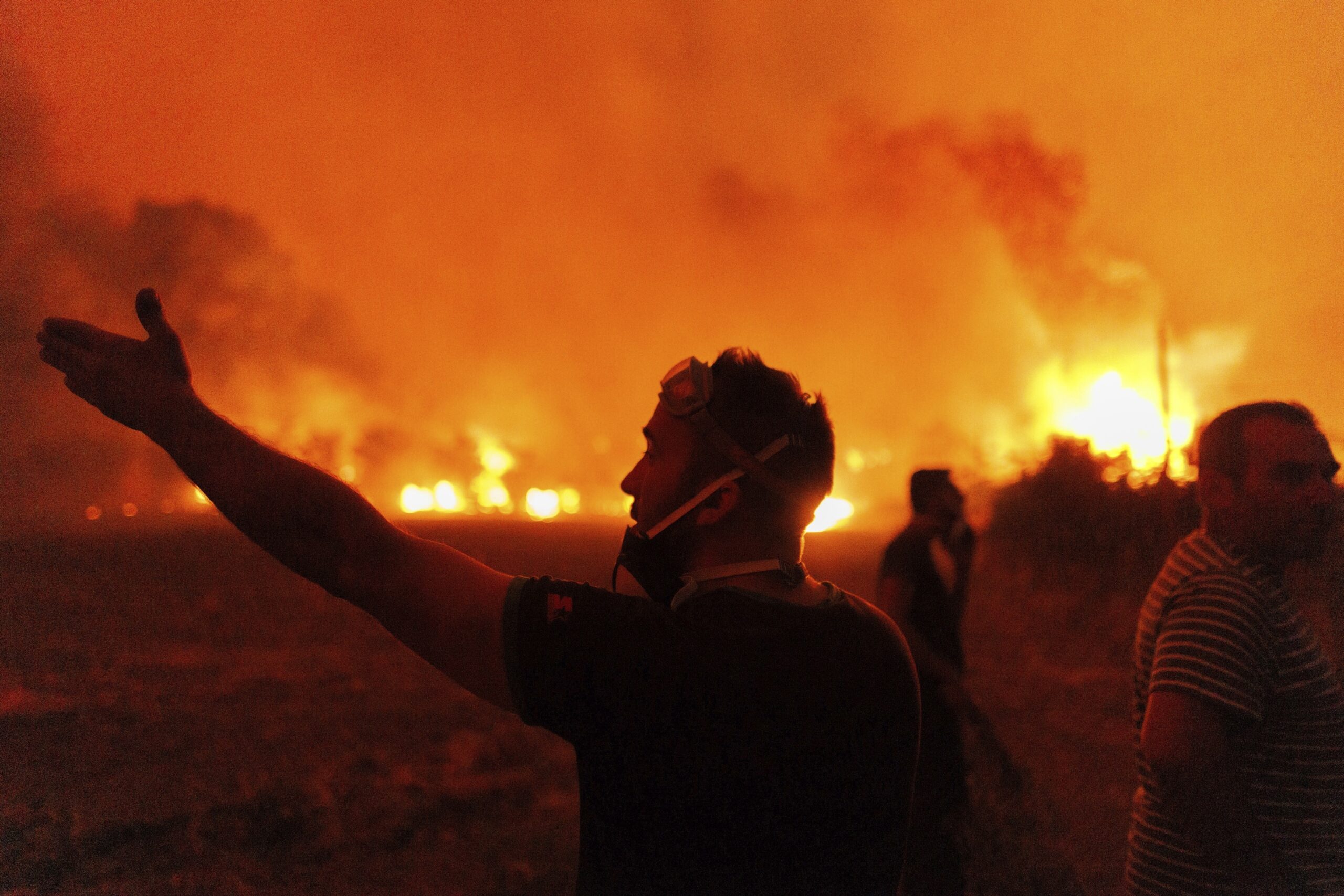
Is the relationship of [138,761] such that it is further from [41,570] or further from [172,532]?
[172,532]

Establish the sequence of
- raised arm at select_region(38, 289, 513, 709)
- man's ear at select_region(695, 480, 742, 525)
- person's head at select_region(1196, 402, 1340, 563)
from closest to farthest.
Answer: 1. raised arm at select_region(38, 289, 513, 709)
2. man's ear at select_region(695, 480, 742, 525)
3. person's head at select_region(1196, 402, 1340, 563)

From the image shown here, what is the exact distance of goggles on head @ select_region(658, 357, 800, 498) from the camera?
1.14 m

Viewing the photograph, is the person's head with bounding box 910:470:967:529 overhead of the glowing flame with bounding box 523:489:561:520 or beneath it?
beneath

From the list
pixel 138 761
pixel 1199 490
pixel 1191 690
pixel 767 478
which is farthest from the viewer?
pixel 138 761

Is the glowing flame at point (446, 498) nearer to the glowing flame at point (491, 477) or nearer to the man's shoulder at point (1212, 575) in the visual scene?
the glowing flame at point (491, 477)

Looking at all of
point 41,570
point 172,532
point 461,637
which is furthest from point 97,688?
point 172,532

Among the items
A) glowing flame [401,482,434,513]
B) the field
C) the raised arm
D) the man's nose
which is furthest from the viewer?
glowing flame [401,482,434,513]

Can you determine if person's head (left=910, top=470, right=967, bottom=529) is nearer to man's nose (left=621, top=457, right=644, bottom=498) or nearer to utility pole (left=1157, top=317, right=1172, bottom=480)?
man's nose (left=621, top=457, right=644, bottom=498)

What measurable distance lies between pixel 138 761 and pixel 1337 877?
608cm

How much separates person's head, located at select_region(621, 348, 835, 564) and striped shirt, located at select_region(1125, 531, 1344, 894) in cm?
82

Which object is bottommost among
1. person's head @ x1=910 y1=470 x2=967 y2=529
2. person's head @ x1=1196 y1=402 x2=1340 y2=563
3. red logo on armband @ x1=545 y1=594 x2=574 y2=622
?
red logo on armband @ x1=545 y1=594 x2=574 y2=622

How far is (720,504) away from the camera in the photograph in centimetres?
114

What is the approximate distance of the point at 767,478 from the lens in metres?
1.14

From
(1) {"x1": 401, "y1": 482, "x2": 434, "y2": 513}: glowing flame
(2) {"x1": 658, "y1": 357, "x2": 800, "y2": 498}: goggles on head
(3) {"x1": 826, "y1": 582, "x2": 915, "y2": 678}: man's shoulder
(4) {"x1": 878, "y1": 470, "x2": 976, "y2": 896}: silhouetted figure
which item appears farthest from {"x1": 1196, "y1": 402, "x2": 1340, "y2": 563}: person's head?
(1) {"x1": 401, "y1": 482, "x2": 434, "y2": 513}: glowing flame
